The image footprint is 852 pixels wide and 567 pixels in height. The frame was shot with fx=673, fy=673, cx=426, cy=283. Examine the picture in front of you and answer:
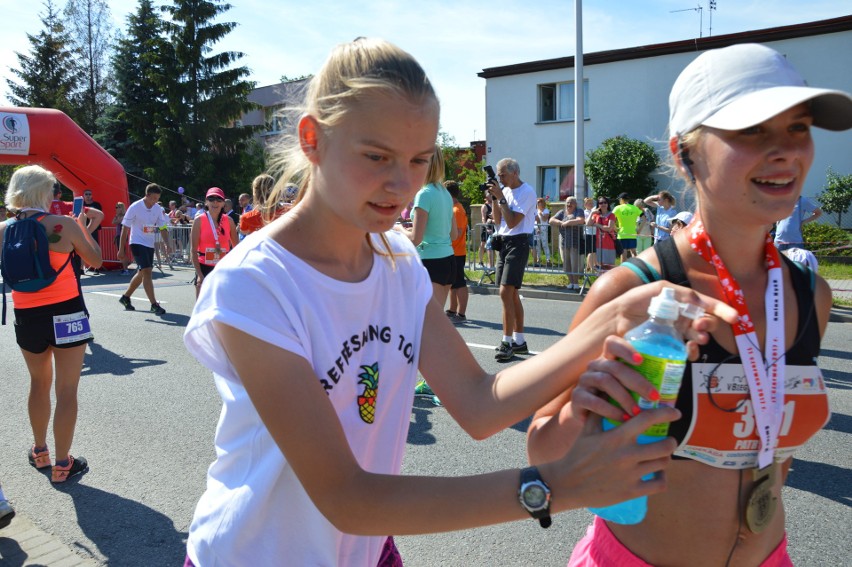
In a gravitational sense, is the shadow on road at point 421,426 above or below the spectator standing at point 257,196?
below

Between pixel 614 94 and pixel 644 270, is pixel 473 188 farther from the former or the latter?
pixel 644 270

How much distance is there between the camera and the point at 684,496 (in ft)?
5.30

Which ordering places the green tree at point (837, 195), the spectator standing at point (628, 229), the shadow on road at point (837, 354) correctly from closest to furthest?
the shadow on road at point (837, 354)
the spectator standing at point (628, 229)
the green tree at point (837, 195)

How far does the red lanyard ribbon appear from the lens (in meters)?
1.53

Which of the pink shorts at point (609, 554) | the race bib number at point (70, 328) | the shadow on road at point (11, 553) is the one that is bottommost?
the shadow on road at point (11, 553)

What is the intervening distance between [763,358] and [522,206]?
6474 millimetres

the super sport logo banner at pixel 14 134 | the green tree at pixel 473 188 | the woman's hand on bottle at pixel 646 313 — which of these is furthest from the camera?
the green tree at pixel 473 188

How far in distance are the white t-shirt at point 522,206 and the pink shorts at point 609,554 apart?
626cm

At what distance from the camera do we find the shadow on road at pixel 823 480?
410cm

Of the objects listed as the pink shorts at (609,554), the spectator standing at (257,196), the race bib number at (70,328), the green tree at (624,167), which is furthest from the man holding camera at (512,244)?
the green tree at (624,167)

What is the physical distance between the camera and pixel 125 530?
387cm

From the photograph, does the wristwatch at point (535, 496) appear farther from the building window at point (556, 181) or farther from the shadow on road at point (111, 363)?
the building window at point (556, 181)

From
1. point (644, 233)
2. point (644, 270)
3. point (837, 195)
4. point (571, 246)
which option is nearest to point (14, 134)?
point (571, 246)

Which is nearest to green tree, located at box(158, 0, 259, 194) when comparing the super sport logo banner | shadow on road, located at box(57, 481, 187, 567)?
the super sport logo banner
